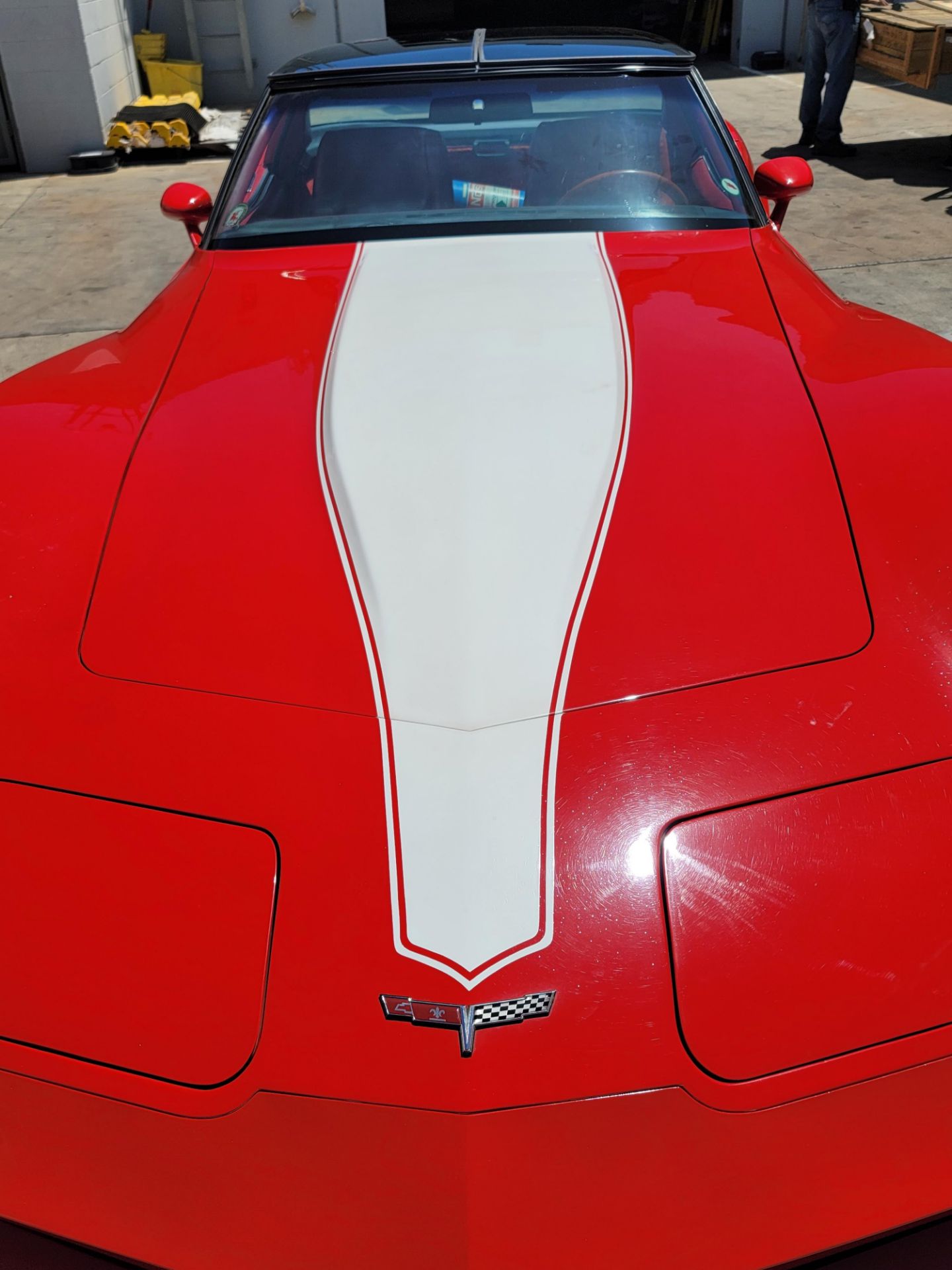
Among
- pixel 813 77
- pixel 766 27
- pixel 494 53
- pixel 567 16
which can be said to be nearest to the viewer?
pixel 494 53

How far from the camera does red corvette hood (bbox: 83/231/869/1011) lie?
3.65 ft

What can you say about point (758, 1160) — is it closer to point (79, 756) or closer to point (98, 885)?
point (98, 885)

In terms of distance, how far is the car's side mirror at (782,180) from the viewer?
2576 millimetres

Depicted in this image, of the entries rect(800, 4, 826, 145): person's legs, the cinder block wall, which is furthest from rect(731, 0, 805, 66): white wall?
the cinder block wall

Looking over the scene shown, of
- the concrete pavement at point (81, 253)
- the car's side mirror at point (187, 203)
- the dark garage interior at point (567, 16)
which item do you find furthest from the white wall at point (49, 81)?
the car's side mirror at point (187, 203)

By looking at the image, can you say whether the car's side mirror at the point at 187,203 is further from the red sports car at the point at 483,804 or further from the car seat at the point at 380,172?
the red sports car at the point at 483,804

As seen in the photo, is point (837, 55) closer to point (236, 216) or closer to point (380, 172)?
point (380, 172)

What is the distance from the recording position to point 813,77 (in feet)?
23.6

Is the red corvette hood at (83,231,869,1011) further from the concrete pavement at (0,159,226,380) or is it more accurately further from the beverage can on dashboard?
the concrete pavement at (0,159,226,380)

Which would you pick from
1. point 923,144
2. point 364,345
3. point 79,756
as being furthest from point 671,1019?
point 923,144

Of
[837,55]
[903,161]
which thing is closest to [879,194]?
[903,161]

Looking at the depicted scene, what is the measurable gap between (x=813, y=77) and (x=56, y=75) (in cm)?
518

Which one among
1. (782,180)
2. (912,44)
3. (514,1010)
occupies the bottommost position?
(912,44)

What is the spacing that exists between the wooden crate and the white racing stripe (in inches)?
222
